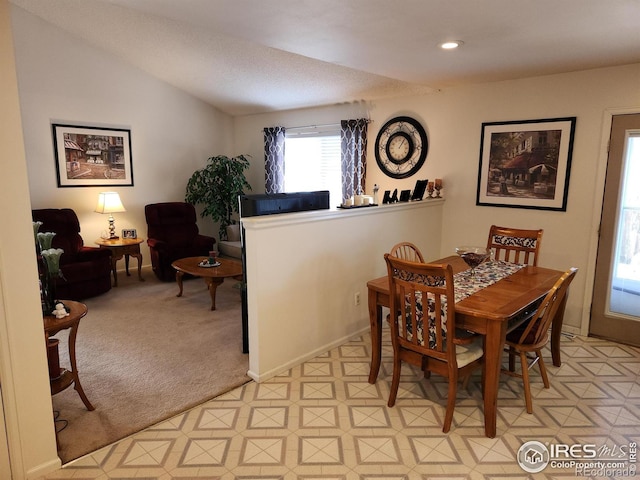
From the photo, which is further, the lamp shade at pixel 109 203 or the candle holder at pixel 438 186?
the lamp shade at pixel 109 203

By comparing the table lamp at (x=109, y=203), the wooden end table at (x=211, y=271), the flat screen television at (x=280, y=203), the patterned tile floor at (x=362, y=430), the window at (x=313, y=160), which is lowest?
the patterned tile floor at (x=362, y=430)

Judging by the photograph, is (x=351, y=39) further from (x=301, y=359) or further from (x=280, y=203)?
(x=301, y=359)

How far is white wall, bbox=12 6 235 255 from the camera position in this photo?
4.88 m

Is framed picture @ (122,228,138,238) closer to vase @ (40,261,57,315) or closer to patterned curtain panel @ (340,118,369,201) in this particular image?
patterned curtain panel @ (340,118,369,201)

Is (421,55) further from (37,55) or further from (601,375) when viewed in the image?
(37,55)

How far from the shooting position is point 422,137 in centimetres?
477

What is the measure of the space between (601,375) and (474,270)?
4.05ft

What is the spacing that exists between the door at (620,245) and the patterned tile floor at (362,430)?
0.57 metres

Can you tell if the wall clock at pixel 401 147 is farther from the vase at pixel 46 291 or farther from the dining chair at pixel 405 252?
the vase at pixel 46 291

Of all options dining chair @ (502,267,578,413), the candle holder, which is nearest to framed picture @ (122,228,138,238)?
the candle holder

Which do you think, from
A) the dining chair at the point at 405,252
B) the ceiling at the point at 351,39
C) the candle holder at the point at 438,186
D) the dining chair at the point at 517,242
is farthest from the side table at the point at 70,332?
the candle holder at the point at 438,186

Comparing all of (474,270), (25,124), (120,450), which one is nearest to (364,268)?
(474,270)

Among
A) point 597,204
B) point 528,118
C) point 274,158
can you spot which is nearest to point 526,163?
point 528,118

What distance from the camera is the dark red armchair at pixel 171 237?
5.41 m
